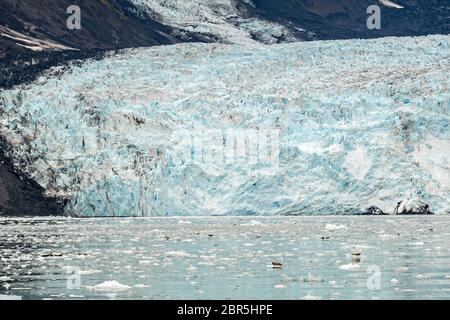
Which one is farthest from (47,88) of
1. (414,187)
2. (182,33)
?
(182,33)

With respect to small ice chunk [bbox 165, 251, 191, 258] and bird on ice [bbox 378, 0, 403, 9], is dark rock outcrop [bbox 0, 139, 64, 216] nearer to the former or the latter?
small ice chunk [bbox 165, 251, 191, 258]

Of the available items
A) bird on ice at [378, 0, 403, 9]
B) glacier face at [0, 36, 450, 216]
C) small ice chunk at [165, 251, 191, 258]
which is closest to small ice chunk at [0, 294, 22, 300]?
small ice chunk at [165, 251, 191, 258]

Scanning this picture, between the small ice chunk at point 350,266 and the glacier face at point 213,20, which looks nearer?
the small ice chunk at point 350,266

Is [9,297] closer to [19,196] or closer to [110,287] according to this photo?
[110,287]

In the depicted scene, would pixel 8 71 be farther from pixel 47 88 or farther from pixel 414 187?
pixel 414 187

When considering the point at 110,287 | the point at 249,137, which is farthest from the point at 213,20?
the point at 110,287

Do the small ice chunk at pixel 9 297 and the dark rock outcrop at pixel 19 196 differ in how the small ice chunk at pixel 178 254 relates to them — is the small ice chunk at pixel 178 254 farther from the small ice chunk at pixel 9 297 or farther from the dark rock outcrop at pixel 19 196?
the dark rock outcrop at pixel 19 196

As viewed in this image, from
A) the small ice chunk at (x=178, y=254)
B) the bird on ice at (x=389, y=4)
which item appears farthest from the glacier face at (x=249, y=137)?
the bird on ice at (x=389, y=4)
